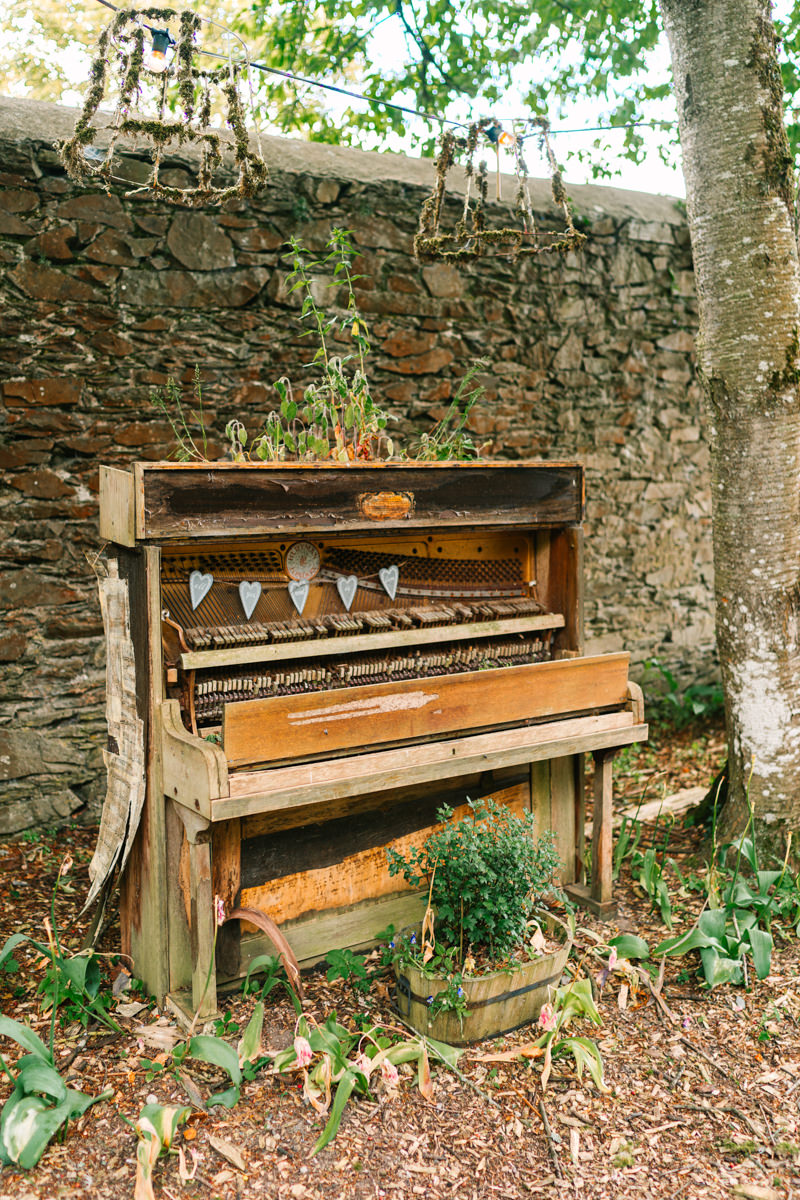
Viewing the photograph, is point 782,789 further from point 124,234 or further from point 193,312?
point 124,234

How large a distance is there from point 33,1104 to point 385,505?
1.87 metres

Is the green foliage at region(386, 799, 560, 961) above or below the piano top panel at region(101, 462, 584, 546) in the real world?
below

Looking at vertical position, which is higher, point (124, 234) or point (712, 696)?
point (124, 234)

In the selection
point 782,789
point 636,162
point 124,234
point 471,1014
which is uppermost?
point 636,162

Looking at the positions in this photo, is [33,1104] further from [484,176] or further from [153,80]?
[484,176]

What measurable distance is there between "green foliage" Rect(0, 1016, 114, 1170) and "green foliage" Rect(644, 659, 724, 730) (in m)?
4.67

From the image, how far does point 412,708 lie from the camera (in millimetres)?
2867

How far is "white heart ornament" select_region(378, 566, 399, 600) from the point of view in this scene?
3.23 m

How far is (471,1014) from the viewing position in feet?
8.54

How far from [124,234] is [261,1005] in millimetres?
3430

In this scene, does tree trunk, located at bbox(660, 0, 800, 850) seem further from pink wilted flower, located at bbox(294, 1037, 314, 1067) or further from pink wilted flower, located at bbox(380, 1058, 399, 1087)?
pink wilted flower, located at bbox(294, 1037, 314, 1067)

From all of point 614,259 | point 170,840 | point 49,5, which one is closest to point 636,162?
point 614,259

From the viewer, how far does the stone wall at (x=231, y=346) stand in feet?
13.6

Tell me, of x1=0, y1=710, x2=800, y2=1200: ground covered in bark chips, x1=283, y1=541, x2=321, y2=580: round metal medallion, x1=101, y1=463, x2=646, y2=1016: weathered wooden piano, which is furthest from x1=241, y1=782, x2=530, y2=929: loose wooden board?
x1=283, y1=541, x2=321, y2=580: round metal medallion
